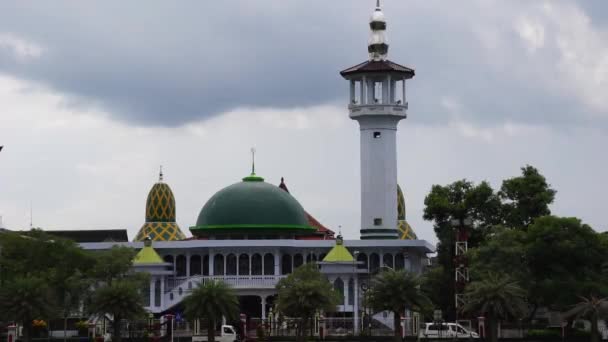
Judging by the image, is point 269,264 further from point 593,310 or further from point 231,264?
point 593,310

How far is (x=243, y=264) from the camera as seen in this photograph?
110 meters

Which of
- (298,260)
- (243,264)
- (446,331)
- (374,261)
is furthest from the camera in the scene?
(374,261)

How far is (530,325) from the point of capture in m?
100

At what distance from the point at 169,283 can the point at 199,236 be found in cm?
578

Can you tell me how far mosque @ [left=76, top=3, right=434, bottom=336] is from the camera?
108m

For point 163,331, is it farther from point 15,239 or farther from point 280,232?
point 280,232

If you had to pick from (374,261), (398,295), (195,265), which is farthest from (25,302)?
(374,261)

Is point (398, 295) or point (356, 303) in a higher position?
point (356, 303)

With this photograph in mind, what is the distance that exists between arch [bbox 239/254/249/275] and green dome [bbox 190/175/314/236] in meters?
2.37

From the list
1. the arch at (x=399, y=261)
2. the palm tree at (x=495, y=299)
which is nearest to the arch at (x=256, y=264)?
the arch at (x=399, y=261)

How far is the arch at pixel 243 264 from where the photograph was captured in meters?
110

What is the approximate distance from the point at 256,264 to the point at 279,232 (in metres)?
3.27

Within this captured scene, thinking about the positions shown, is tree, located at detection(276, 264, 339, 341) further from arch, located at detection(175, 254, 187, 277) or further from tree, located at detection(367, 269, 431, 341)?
arch, located at detection(175, 254, 187, 277)

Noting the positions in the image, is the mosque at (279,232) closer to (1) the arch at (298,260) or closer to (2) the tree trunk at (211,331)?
(1) the arch at (298,260)
